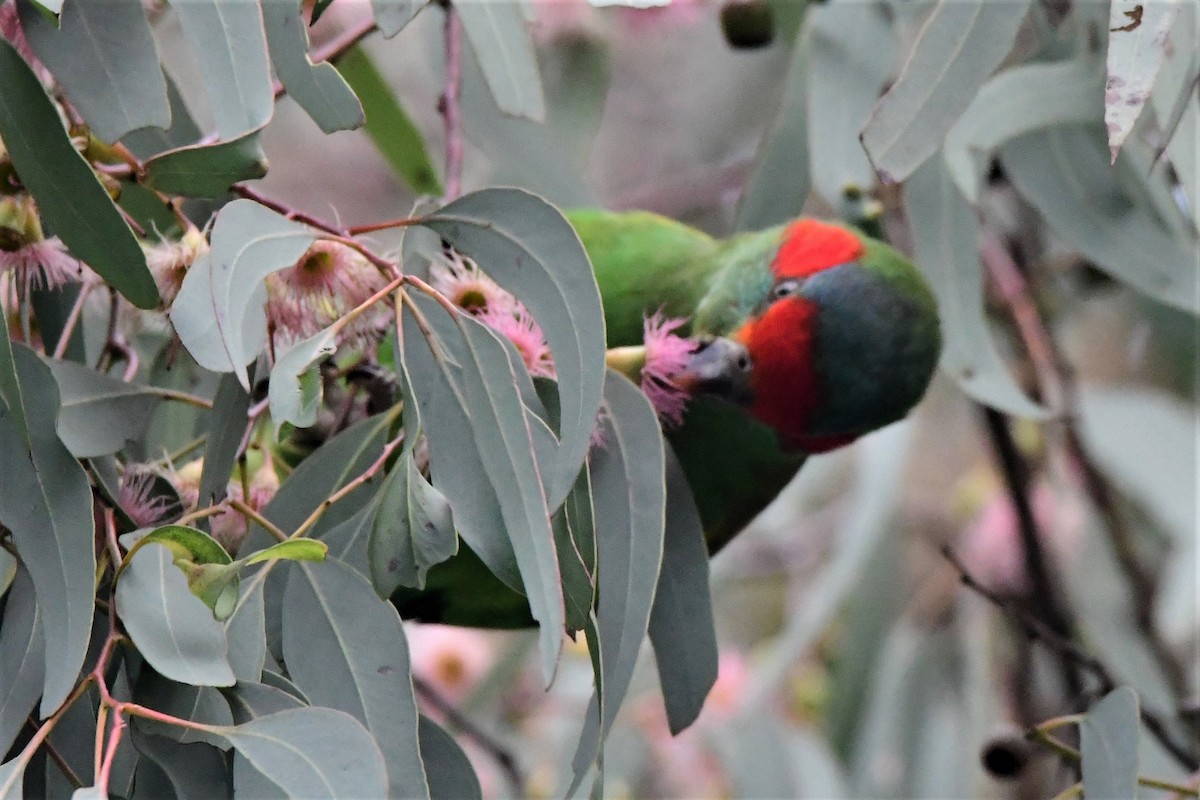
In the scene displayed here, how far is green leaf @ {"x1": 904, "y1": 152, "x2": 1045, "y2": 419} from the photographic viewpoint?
1.45m

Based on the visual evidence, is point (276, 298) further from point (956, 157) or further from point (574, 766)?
point (956, 157)

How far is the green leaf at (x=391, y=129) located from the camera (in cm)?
175

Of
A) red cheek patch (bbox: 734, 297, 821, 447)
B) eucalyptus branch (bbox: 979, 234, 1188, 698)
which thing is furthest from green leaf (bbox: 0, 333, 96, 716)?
eucalyptus branch (bbox: 979, 234, 1188, 698)

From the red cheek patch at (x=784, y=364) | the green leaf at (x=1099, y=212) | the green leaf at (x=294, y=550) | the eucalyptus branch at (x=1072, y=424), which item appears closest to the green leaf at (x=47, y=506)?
the green leaf at (x=294, y=550)

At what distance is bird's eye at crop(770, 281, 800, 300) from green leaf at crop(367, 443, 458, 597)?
657 mm

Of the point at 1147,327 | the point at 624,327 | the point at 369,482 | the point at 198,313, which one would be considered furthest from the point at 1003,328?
the point at 198,313

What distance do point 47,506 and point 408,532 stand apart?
0.79 ft

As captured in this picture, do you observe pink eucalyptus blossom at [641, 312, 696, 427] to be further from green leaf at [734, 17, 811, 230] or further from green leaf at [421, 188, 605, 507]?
green leaf at [734, 17, 811, 230]

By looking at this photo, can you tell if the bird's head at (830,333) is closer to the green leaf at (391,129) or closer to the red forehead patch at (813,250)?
the red forehead patch at (813,250)

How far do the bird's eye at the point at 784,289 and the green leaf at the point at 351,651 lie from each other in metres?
0.66

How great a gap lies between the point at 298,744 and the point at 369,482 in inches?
10.4

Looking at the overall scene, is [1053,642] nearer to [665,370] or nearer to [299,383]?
[665,370]

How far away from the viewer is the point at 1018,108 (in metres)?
1.41

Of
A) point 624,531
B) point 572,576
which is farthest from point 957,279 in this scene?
point 572,576
